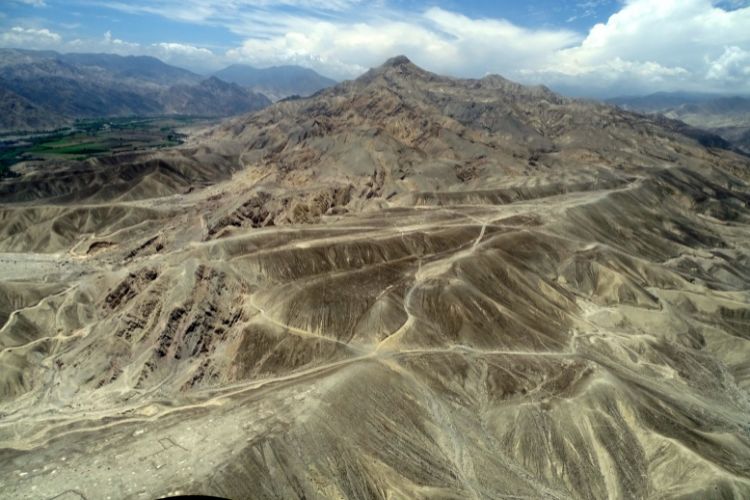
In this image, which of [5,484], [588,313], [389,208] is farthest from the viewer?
[389,208]

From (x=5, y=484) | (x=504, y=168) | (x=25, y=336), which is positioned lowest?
(x=25, y=336)

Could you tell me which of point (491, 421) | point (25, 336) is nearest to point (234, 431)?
point (491, 421)

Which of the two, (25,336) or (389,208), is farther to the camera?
(389,208)

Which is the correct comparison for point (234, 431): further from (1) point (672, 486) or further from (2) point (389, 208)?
(2) point (389, 208)

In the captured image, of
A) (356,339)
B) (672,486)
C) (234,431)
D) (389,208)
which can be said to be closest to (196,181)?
(389,208)

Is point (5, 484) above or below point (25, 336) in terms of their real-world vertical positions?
above

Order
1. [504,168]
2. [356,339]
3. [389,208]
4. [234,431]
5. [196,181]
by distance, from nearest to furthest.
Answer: [234,431] < [356,339] < [389,208] < [504,168] < [196,181]
